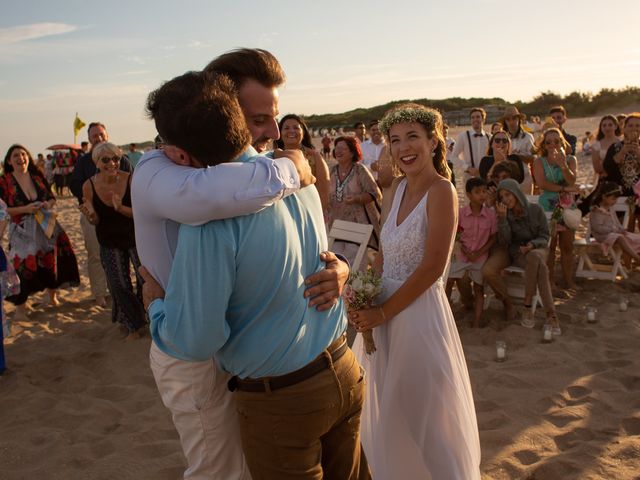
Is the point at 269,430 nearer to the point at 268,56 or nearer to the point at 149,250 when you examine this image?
the point at 149,250

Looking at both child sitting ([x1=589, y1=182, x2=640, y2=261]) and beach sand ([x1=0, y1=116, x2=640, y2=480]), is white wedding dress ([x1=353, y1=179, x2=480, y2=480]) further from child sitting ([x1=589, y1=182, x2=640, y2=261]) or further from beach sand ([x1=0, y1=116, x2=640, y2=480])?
child sitting ([x1=589, y1=182, x2=640, y2=261])

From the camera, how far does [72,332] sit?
6.52 meters

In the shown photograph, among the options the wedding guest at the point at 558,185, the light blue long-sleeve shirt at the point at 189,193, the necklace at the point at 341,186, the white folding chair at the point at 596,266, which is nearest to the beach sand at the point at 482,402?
the white folding chair at the point at 596,266

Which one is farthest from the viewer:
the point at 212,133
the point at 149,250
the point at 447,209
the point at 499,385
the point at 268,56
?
the point at 499,385

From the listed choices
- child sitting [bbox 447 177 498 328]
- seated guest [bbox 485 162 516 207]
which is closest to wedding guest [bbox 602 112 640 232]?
seated guest [bbox 485 162 516 207]

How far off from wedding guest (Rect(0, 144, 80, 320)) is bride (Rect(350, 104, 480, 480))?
514 centimetres

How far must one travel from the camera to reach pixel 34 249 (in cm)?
700

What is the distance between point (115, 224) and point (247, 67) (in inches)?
176

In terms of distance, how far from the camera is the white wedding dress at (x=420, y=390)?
2.83 m

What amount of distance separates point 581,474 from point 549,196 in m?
4.52

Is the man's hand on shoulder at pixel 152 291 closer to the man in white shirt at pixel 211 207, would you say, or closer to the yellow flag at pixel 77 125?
the man in white shirt at pixel 211 207

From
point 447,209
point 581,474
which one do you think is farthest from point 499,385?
point 447,209

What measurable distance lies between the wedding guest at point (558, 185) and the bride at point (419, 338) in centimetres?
444

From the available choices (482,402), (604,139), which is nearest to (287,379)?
(482,402)
